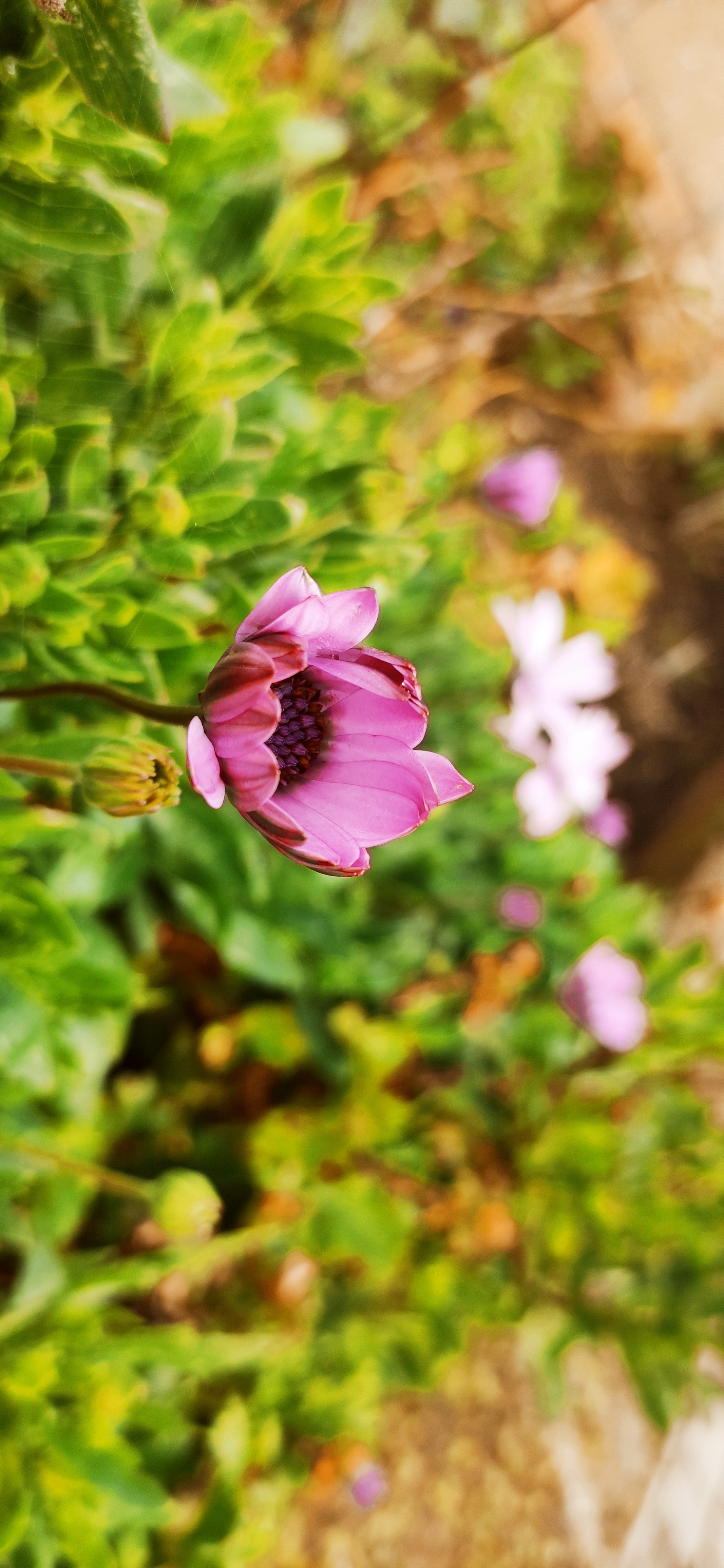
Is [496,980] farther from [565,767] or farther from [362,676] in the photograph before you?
[362,676]

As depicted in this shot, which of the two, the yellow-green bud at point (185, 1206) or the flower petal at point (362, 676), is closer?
the flower petal at point (362, 676)

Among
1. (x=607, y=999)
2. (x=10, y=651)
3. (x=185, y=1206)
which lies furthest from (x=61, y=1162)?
(x=607, y=999)

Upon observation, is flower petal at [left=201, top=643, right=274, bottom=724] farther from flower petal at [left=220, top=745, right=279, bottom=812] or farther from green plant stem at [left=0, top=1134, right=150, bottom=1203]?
green plant stem at [left=0, top=1134, right=150, bottom=1203]

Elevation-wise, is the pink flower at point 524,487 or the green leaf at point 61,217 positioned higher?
the green leaf at point 61,217

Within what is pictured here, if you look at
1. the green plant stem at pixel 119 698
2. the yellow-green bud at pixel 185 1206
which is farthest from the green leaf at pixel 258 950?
the green plant stem at pixel 119 698

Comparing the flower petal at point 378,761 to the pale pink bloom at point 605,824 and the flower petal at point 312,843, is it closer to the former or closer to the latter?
the flower petal at point 312,843

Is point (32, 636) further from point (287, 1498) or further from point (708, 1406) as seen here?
point (708, 1406)

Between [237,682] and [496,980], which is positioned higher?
[237,682]
